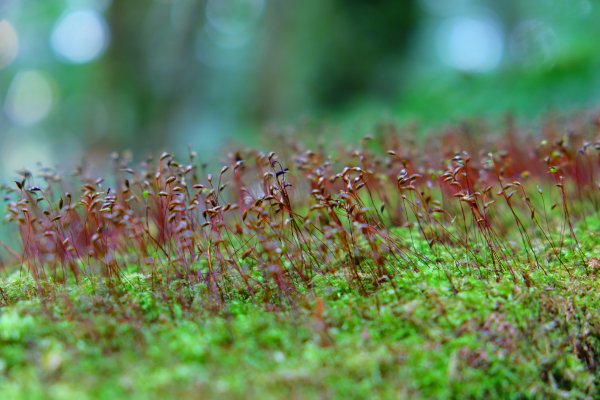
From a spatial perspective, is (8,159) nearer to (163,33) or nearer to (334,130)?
(163,33)

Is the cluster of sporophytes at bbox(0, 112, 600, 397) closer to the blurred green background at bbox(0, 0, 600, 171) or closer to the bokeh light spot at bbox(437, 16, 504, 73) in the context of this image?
the blurred green background at bbox(0, 0, 600, 171)

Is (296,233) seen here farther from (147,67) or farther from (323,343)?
(147,67)

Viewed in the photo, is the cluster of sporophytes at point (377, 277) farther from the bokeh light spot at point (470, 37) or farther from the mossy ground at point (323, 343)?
the bokeh light spot at point (470, 37)

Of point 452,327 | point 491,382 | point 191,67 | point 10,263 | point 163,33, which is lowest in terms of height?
point 491,382

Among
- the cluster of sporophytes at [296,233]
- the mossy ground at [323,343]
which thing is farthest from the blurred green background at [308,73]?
the mossy ground at [323,343]

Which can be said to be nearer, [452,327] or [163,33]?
[452,327]

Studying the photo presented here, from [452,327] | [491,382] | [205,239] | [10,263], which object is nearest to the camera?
[491,382]

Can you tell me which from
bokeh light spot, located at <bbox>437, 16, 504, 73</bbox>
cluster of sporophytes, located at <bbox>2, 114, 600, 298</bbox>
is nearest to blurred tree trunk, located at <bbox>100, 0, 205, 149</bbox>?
cluster of sporophytes, located at <bbox>2, 114, 600, 298</bbox>

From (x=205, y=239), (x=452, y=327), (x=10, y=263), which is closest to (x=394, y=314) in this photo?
(x=452, y=327)

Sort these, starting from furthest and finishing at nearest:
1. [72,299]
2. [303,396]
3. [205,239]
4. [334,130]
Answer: [334,130]
[205,239]
[72,299]
[303,396]
